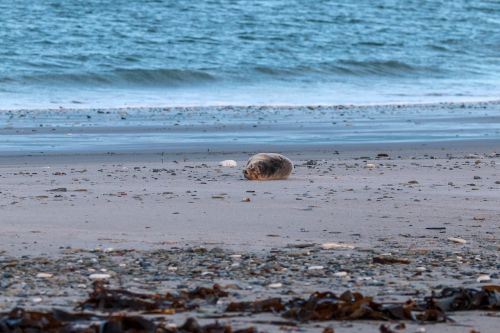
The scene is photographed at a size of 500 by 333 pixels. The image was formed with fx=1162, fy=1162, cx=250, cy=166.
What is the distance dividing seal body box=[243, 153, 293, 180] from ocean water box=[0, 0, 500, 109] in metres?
9.87

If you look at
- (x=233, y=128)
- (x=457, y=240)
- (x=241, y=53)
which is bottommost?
(x=457, y=240)

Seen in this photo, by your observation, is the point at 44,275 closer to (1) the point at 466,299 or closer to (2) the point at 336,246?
(2) the point at 336,246

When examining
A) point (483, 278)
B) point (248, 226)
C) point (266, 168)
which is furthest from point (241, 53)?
point (483, 278)

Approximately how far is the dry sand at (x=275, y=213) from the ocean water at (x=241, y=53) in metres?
9.23

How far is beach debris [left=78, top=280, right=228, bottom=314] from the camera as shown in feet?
15.5

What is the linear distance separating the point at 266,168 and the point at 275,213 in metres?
1.74

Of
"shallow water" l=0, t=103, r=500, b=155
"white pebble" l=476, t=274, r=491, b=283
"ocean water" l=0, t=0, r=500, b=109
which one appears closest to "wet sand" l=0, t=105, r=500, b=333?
"white pebble" l=476, t=274, r=491, b=283

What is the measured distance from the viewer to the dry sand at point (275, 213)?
5.64m

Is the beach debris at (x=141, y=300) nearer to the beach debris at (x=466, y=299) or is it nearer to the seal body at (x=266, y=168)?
the beach debris at (x=466, y=299)

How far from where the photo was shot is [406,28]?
3791 centimetres

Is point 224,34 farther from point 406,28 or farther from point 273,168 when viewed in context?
point 273,168

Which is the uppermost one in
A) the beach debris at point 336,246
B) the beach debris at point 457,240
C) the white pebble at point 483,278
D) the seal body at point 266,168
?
the seal body at point 266,168

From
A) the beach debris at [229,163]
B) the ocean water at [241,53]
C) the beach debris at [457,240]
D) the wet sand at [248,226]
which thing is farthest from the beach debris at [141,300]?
the ocean water at [241,53]

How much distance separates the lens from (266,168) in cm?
932
